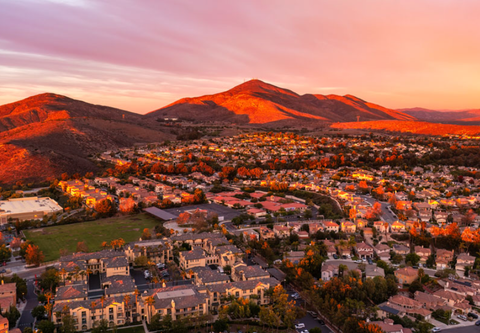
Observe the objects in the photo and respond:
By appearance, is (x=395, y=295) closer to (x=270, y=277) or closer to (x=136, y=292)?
(x=270, y=277)

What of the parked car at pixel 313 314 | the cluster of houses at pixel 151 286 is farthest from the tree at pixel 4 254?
the parked car at pixel 313 314

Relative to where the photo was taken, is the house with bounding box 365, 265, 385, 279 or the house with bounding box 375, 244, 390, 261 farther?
the house with bounding box 375, 244, 390, 261

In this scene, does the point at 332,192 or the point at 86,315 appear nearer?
the point at 86,315

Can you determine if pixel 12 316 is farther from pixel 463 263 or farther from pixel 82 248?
pixel 463 263

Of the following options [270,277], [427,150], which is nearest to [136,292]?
[270,277]

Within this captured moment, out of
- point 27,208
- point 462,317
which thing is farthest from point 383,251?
point 27,208

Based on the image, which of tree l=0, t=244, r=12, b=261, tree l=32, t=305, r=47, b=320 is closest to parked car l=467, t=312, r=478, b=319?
tree l=32, t=305, r=47, b=320

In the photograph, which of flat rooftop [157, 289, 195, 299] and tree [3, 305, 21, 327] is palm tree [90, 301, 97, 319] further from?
tree [3, 305, 21, 327]
